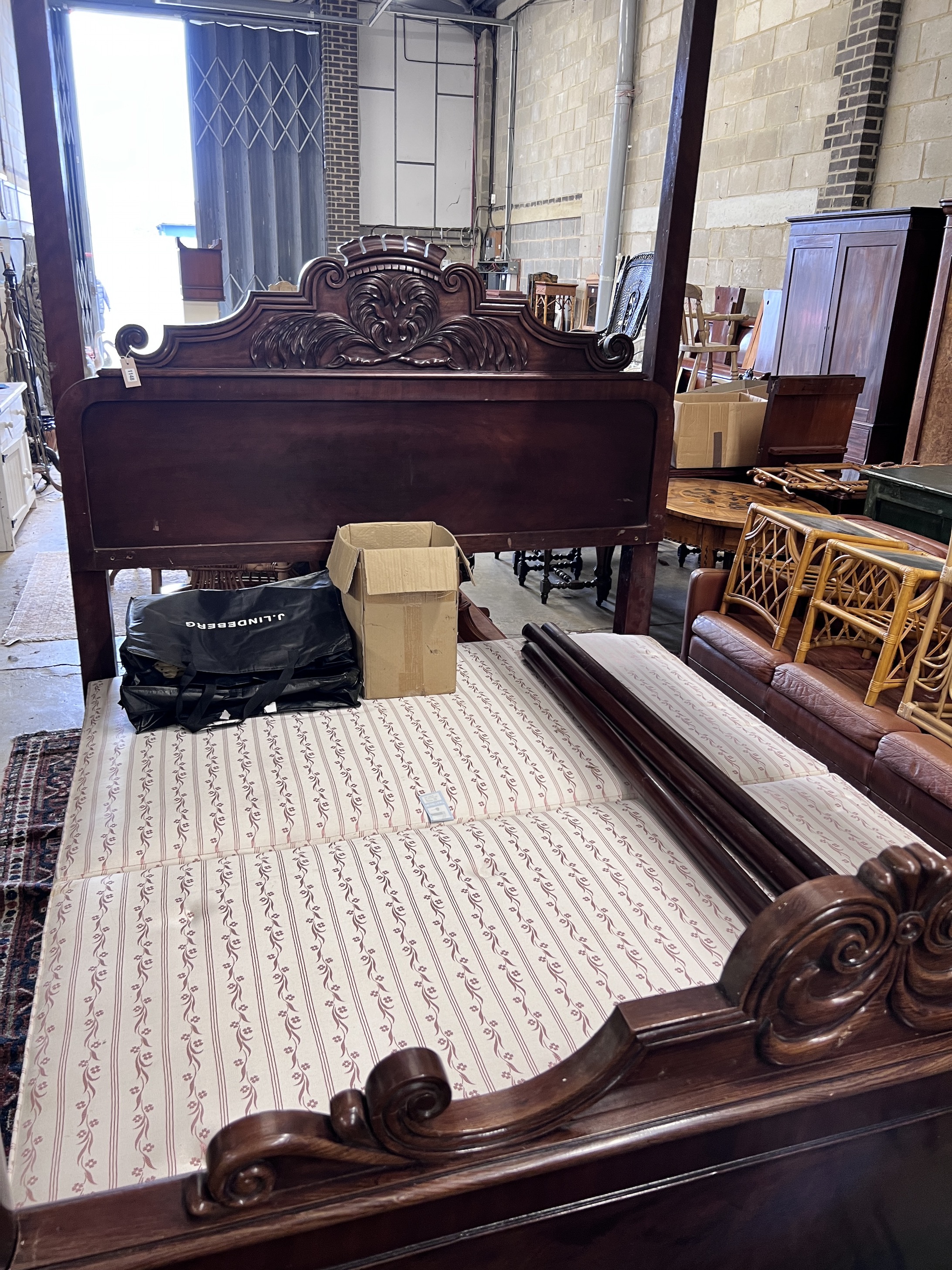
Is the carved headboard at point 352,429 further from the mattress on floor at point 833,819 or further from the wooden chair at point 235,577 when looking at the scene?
the mattress on floor at point 833,819

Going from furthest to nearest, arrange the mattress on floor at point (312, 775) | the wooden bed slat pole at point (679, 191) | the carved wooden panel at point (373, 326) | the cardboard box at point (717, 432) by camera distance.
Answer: the cardboard box at point (717, 432), the wooden bed slat pole at point (679, 191), the carved wooden panel at point (373, 326), the mattress on floor at point (312, 775)

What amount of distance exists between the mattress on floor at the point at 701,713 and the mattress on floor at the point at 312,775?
265 mm

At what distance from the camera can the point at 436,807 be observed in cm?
189

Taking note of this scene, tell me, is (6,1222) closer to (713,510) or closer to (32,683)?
(32,683)

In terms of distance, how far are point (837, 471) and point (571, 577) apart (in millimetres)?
1479

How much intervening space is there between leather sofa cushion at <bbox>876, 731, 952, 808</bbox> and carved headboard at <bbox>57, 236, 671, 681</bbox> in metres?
1.03

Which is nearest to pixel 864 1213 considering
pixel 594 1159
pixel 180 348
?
pixel 594 1159

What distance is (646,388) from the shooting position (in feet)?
9.12

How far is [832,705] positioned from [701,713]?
52cm

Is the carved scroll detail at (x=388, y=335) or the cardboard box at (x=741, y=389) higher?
the carved scroll detail at (x=388, y=335)

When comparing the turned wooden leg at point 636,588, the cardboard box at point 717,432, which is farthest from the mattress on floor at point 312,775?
the cardboard box at point 717,432

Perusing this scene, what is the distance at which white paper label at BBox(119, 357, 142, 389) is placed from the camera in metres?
2.32

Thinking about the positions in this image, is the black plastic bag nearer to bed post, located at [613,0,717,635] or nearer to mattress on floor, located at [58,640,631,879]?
mattress on floor, located at [58,640,631,879]

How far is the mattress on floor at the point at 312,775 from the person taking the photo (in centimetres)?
178
